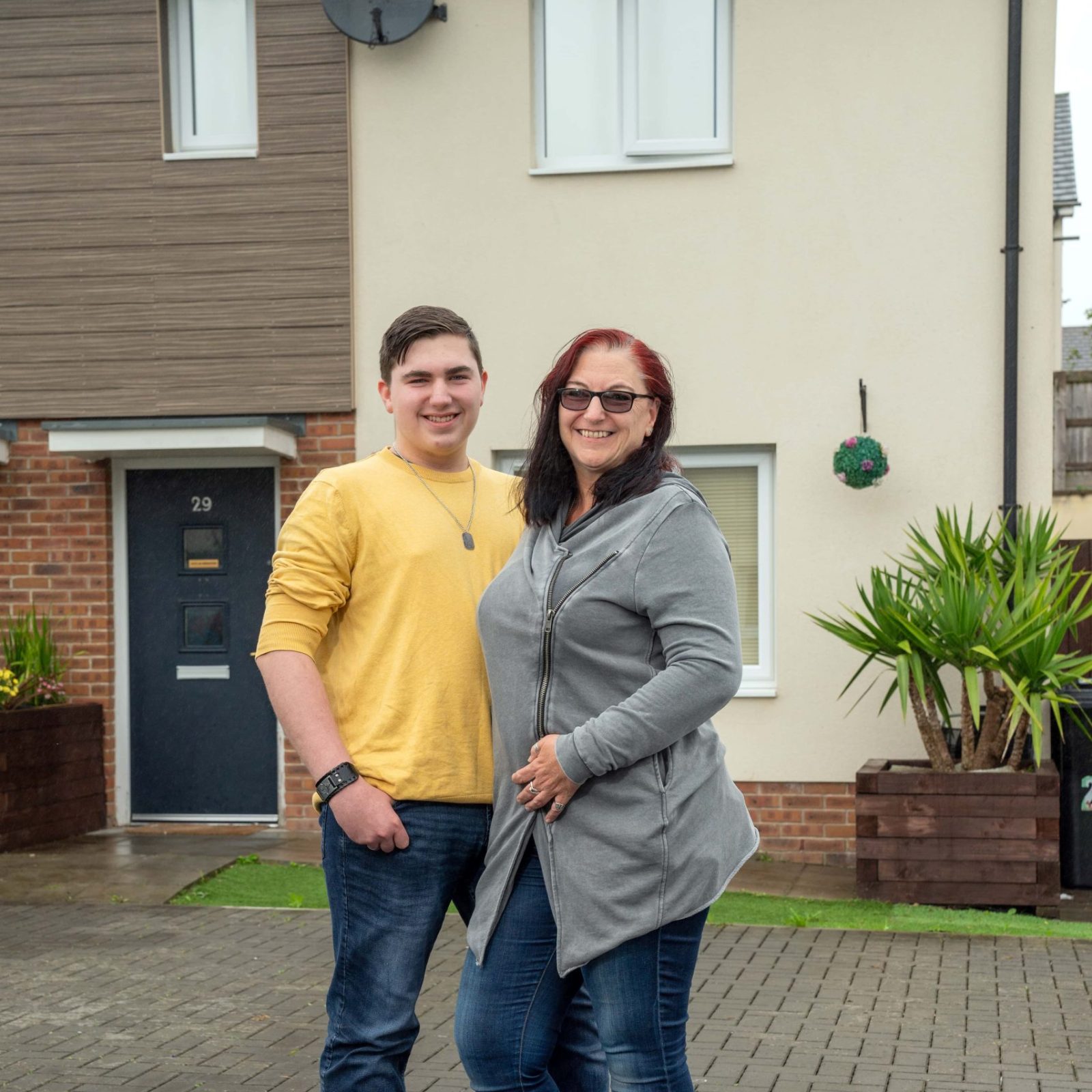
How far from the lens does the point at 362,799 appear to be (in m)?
2.86

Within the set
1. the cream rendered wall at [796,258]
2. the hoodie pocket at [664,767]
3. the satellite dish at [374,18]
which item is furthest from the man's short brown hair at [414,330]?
the satellite dish at [374,18]

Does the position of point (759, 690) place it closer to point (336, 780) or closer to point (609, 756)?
point (336, 780)

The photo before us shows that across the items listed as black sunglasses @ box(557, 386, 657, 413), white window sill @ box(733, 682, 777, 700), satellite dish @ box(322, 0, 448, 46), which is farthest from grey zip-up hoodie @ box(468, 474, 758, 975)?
satellite dish @ box(322, 0, 448, 46)

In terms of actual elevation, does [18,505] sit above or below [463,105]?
below

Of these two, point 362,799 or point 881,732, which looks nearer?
point 362,799

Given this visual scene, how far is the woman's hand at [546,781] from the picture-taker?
2613mm

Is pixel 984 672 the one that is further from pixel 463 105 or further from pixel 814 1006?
pixel 463 105

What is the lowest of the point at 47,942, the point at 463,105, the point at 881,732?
the point at 47,942

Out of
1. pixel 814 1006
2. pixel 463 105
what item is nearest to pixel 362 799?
pixel 814 1006

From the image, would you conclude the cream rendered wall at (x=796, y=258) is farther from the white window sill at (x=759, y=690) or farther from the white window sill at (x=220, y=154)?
the white window sill at (x=220, y=154)

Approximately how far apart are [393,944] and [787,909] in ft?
15.6

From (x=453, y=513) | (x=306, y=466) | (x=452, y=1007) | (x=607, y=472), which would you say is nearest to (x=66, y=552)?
(x=306, y=466)

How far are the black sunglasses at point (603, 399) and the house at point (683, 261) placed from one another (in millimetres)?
6005

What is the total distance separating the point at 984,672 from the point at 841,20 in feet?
12.7
